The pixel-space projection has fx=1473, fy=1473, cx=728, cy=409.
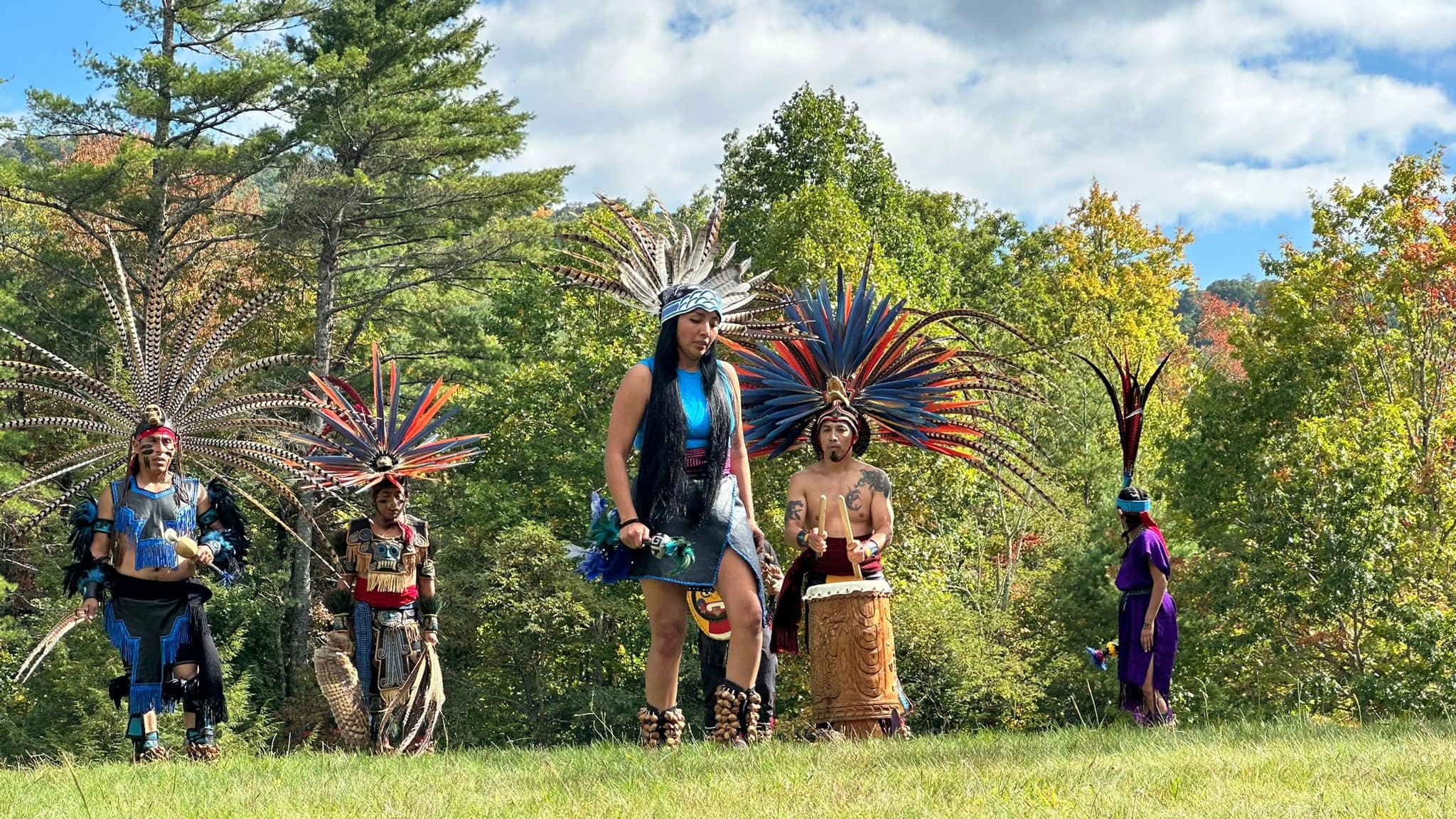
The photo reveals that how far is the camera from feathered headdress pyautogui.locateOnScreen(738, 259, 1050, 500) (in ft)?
29.2

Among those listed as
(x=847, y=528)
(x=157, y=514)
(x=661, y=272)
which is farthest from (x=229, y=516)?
(x=847, y=528)

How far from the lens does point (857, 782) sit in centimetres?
498

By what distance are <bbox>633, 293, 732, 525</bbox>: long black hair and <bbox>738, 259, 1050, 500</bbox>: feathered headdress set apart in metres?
1.66

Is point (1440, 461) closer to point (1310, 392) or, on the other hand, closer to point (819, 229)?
point (1310, 392)

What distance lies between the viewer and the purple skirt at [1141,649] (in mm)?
9625

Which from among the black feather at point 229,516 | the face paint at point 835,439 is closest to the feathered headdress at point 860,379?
the face paint at point 835,439

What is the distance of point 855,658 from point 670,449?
1.60 metres

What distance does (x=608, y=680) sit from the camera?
28016 mm

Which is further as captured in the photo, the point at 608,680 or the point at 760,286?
the point at 608,680

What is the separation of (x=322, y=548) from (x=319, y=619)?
19.4 meters

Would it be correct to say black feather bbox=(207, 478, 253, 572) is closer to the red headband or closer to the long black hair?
the long black hair

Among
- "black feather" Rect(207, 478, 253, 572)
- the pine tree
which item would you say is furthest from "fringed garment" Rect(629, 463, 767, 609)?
the pine tree

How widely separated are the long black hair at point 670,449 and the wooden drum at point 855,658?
1079 mm

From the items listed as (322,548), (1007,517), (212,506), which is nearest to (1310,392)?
(1007,517)
